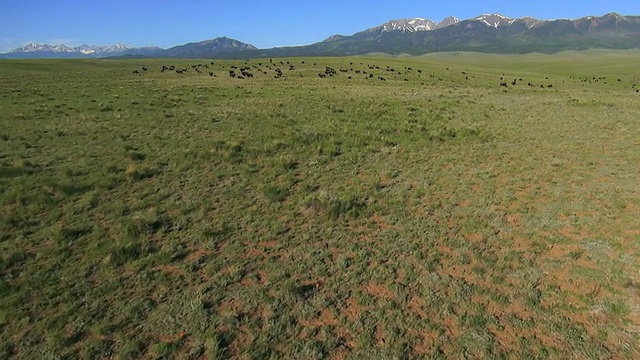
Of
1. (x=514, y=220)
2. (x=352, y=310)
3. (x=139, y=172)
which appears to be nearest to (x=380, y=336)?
(x=352, y=310)

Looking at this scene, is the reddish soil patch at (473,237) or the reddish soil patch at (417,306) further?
the reddish soil patch at (473,237)

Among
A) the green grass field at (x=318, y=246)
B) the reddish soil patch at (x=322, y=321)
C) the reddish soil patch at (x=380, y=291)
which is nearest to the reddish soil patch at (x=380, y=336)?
the green grass field at (x=318, y=246)

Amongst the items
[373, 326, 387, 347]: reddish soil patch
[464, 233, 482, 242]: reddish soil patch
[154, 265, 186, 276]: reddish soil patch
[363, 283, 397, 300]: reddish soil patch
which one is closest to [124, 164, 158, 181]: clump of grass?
[154, 265, 186, 276]: reddish soil patch

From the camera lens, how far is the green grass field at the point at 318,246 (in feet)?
21.5

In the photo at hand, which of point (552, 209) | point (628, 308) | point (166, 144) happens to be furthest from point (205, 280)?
point (166, 144)

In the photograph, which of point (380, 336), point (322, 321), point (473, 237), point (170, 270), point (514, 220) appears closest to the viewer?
point (380, 336)

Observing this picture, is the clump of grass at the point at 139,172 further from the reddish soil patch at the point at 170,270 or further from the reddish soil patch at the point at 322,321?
the reddish soil patch at the point at 322,321

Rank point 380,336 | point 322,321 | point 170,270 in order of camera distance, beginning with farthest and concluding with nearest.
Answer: point 170,270 < point 322,321 < point 380,336

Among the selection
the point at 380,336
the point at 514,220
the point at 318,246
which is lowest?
the point at 380,336

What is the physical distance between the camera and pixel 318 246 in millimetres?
9641

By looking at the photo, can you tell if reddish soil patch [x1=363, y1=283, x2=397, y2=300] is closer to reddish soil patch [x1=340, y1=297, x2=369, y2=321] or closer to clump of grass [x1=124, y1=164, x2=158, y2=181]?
reddish soil patch [x1=340, y1=297, x2=369, y2=321]

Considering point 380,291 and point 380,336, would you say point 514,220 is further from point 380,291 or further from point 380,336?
point 380,336

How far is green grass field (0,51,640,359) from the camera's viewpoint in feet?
21.5

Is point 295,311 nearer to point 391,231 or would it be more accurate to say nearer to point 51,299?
point 391,231
